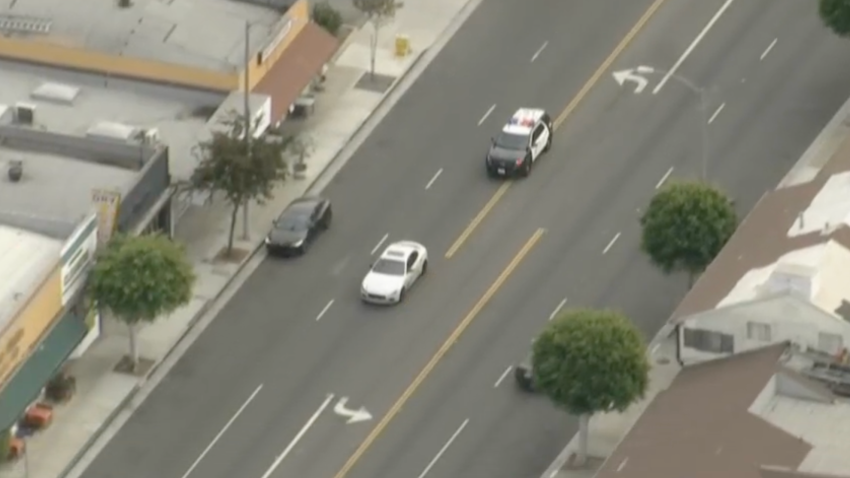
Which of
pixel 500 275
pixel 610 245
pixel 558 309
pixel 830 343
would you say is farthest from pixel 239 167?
pixel 830 343

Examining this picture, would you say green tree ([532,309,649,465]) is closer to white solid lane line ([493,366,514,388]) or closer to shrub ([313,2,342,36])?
white solid lane line ([493,366,514,388])

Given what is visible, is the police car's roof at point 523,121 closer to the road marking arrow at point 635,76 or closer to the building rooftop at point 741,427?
the road marking arrow at point 635,76

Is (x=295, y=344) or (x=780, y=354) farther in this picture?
(x=295, y=344)

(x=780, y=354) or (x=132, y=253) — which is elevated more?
(x=780, y=354)

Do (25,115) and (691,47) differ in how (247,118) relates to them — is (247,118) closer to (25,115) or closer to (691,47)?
(25,115)

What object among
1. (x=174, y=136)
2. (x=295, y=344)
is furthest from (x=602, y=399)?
(x=174, y=136)

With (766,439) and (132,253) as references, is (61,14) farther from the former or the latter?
(766,439)
